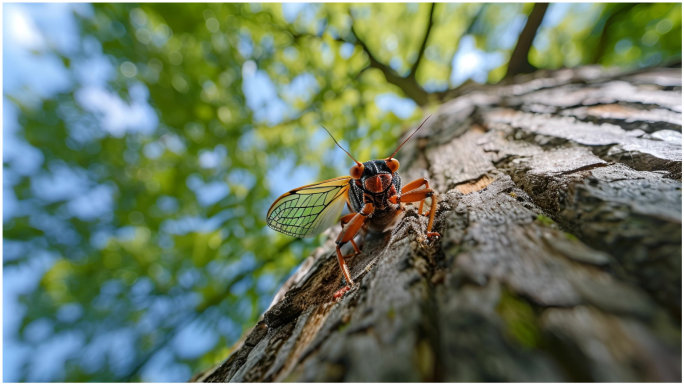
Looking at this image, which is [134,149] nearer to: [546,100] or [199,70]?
[199,70]

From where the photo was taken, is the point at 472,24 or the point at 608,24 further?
the point at 472,24

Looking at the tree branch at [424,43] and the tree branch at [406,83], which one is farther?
the tree branch at [406,83]

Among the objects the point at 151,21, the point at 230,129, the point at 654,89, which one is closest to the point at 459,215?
the point at 654,89

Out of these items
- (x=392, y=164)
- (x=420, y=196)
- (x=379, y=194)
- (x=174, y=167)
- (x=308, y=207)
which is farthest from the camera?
(x=174, y=167)

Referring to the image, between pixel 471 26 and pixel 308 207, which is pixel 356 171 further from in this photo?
pixel 471 26

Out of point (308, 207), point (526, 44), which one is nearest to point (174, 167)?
point (308, 207)

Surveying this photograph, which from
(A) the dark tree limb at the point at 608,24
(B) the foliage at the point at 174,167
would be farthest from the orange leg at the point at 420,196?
(A) the dark tree limb at the point at 608,24

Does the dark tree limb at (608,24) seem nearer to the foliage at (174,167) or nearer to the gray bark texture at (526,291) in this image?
the foliage at (174,167)

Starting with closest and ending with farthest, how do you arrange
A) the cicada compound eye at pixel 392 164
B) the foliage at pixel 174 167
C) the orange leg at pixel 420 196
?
the orange leg at pixel 420 196 → the cicada compound eye at pixel 392 164 → the foliage at pixel 174 167
